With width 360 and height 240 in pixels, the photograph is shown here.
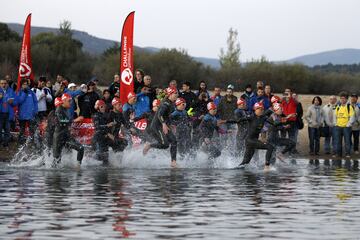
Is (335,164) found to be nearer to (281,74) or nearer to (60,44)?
(281,74)

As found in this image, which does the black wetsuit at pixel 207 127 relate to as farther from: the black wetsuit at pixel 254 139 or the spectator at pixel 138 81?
the spectator at pixel 138 81

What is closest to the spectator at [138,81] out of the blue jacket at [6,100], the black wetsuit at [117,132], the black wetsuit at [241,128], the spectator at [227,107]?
the spectator at [227,107]

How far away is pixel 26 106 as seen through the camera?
28109mm

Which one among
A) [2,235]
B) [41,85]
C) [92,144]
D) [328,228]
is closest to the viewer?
A: [2,235]

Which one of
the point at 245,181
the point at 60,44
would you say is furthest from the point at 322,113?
the point at 60,44

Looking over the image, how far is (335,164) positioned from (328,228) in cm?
1382

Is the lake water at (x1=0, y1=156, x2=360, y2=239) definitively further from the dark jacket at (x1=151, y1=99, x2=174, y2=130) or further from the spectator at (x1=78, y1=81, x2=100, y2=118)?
the spectator at (x1=78, y1=81, x2=100, y2=118)

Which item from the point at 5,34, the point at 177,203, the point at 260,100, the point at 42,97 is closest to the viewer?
the point at 177,203

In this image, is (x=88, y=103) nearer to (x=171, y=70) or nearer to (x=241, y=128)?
(x=241, y=128)

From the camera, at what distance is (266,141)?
86.3 ft

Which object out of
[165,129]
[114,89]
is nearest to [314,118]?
[114,89]

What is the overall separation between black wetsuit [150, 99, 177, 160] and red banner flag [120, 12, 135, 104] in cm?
216

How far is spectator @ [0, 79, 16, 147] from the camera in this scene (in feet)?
92.1

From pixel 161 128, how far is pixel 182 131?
1214mm
